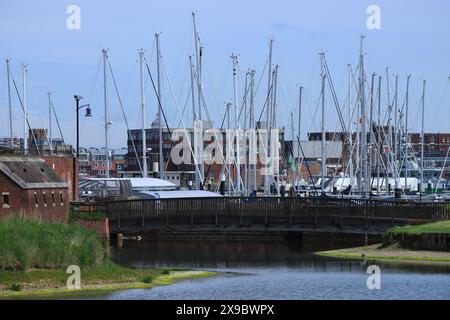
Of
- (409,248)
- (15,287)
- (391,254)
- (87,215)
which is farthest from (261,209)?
(15,287)

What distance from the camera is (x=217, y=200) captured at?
96.1 meters

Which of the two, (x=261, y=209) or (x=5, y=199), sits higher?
(x=5, y=199)

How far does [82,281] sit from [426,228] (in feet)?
105

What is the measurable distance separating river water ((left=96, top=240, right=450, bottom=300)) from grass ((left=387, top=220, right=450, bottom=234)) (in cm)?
651

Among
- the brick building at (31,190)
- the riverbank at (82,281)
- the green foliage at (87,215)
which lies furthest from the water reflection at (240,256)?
the riverbank at (82,281)

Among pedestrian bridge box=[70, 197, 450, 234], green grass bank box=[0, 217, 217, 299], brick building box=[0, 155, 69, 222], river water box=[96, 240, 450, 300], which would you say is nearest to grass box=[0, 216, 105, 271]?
green grass bank box=[0, 217, 217, 299]

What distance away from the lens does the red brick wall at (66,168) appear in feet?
316

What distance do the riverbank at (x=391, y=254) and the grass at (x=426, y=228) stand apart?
5.12ft

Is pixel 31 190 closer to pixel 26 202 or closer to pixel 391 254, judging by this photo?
pixel 26 202

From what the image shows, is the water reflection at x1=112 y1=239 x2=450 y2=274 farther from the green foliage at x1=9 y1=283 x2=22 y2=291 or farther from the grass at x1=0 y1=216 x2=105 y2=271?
the green foliage at x1=9 y1=283 x2=22 y2=291

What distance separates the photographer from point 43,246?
6156cm

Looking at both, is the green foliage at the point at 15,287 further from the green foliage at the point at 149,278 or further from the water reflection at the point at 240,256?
the water reflection at the point at 240,256
